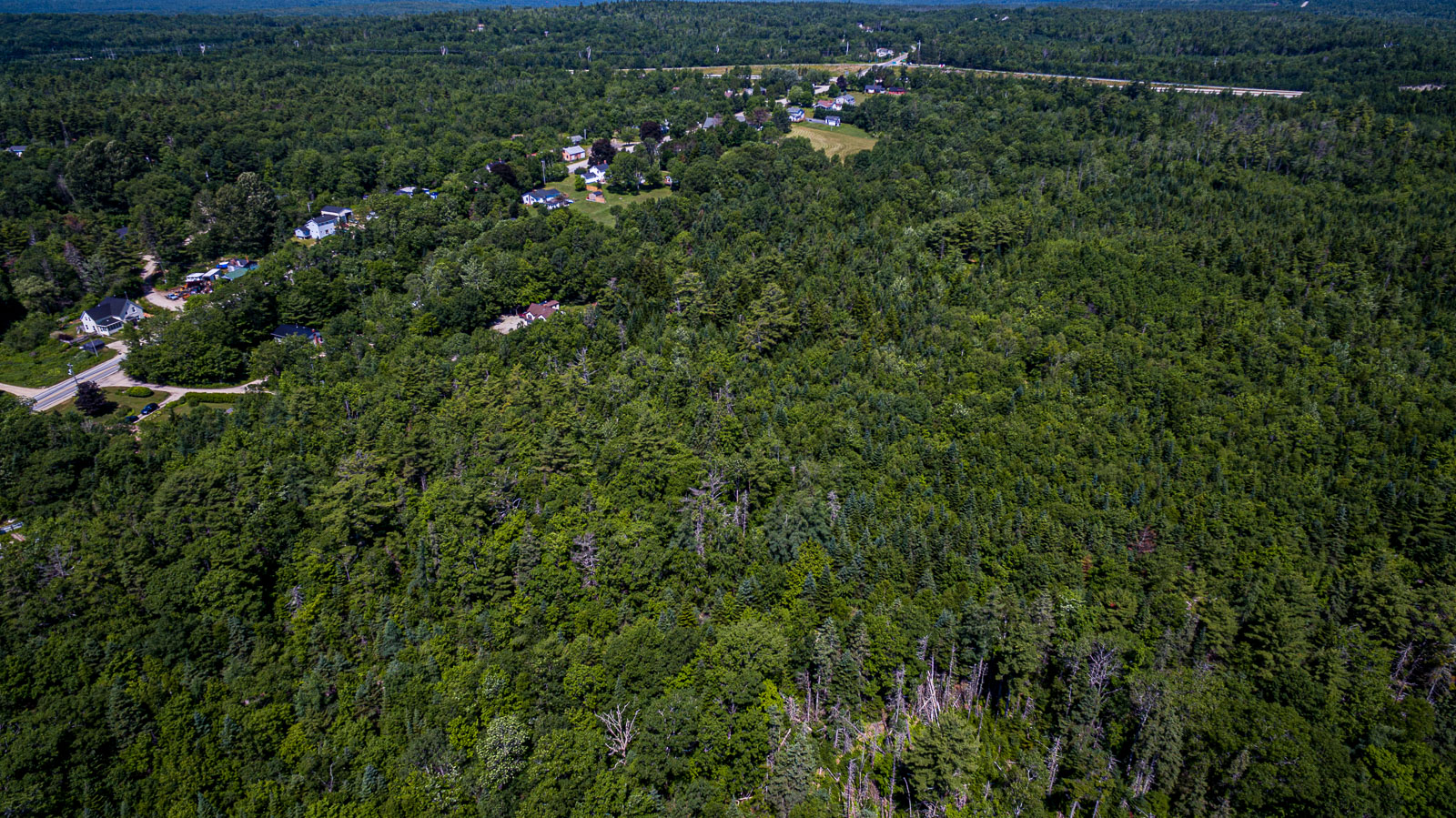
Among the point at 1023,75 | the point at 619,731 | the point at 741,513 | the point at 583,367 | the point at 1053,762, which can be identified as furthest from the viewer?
the point at 1023,75

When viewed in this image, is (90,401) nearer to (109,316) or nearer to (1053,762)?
(109,316)

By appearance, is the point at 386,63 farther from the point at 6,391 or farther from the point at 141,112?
the point at 6,391

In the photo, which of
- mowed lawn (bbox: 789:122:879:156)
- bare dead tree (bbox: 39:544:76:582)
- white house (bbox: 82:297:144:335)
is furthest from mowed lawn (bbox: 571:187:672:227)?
bare dead tree (bbox: 39:544:76:582)

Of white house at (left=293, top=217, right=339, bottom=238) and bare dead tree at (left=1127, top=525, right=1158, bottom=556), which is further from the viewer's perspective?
white house at (left=293, top=217, right=339, bottom=238)

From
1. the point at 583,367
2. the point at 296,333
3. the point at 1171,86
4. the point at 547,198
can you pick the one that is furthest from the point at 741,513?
the point at 1171,86

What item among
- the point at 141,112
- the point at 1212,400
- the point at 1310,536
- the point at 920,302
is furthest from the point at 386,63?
the point at 1310,536

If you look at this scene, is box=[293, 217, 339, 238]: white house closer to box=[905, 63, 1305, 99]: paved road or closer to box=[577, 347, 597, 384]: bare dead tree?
box=[577, 347, 597, 384]: bare dead tree
